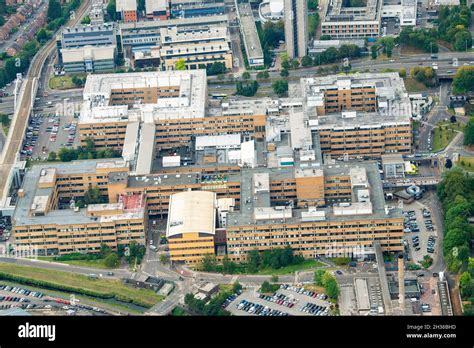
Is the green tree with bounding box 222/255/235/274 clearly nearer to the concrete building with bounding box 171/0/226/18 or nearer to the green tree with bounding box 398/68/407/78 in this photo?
the green tree with bounding box 398/68/407/78

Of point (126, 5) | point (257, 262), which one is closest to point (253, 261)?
point (257, 262)

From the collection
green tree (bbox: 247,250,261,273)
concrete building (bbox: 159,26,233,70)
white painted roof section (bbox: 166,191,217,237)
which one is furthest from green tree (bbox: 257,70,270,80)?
green tree (bbox: 247,250,261,273)

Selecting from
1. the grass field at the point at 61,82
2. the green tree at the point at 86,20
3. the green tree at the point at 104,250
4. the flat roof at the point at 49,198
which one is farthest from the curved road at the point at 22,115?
the green tree at the point at 104,250

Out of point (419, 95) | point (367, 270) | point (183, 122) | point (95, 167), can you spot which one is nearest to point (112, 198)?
point (95, 167)

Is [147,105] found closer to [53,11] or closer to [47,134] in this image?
[47,134]

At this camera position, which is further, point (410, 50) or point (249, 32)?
point (249, 32)

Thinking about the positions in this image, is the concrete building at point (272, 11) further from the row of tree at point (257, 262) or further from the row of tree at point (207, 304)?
the row of tree at point (207, 304)
